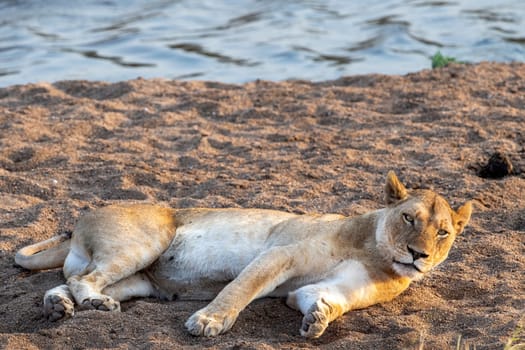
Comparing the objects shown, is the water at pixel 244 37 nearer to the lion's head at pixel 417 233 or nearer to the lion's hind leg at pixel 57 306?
the lion's head at pixel 417 233

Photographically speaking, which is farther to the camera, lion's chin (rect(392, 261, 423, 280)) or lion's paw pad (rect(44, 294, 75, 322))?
lion's chin (rect(392, 261, 423, 280))

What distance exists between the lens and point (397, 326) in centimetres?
516

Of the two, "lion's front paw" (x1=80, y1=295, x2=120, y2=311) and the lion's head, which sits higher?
the lion's head

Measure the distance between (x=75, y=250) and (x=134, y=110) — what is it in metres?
3.99

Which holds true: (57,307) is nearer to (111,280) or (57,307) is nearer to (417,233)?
(111,280)

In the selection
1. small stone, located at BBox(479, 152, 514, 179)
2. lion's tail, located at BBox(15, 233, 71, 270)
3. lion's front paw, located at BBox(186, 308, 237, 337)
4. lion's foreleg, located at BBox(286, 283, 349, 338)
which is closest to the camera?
lion's front paw, located at BBox(186, 308, 237, 337)

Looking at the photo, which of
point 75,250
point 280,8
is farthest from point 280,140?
point 280,8

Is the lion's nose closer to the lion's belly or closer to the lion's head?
the lion's head

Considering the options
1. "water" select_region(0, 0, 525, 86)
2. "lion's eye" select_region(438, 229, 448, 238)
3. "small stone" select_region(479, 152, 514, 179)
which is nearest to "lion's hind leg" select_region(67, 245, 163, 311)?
"lion's eye" select_region(438, 229, 448, 238)

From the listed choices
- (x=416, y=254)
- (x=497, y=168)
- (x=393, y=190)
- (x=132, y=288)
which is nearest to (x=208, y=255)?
(x=132, y=288)

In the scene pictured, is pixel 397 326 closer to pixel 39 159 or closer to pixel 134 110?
pixel 39 159

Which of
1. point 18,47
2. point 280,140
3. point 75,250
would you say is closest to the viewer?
point 75,250

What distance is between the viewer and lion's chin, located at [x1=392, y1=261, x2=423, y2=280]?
525 cm

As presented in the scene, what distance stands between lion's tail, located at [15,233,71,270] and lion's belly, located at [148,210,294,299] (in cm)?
60
